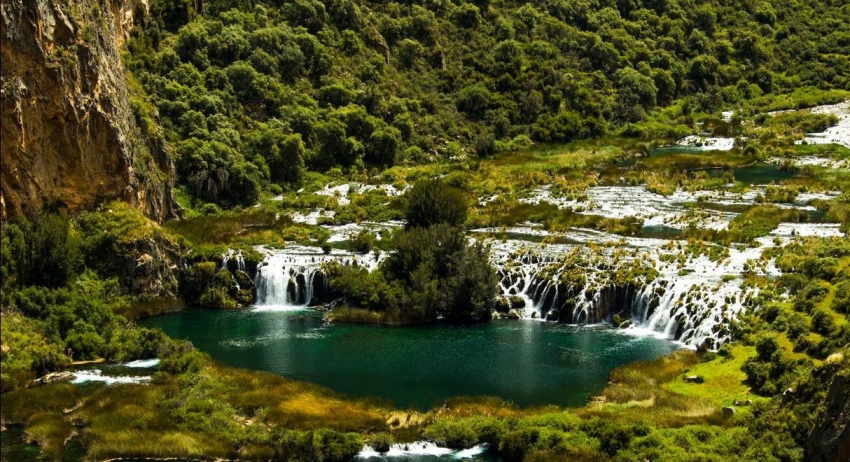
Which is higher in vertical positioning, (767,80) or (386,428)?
(767,80)

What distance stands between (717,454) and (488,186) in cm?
5814

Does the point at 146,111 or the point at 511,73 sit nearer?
the point at 146,111

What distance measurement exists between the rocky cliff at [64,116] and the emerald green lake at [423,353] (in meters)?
11.0

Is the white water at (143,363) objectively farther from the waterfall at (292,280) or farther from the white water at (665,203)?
the white water at (665,203)

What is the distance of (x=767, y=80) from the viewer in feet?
496

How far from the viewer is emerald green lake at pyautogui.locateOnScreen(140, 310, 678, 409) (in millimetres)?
45281

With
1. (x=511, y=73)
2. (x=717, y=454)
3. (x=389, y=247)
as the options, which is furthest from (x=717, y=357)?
(x=511, y=73)

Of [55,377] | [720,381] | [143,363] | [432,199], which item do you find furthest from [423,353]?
[55,377]

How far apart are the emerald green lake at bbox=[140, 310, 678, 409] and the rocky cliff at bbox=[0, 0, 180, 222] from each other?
36.0ft

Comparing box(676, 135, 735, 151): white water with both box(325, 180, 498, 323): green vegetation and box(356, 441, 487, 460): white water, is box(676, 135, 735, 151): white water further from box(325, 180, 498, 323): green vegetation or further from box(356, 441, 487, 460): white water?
box(356, 441, 487, 460): white water

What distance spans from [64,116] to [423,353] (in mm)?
28630

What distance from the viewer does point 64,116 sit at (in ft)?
189

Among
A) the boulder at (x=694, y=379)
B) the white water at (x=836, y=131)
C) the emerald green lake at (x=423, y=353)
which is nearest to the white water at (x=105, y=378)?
the emerald green lake at (x=423, y=353)

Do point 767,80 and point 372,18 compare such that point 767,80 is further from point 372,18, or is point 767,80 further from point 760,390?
point 760,390
